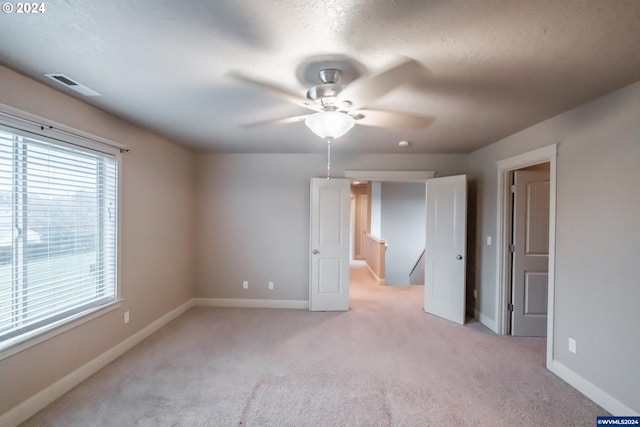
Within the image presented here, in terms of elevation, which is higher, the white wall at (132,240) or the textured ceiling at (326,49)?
the textured ceiling at (326,49)

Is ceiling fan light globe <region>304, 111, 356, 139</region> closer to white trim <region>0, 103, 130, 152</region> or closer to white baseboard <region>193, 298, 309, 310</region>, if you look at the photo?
white trim <region>0, 103, 130, 152</region>

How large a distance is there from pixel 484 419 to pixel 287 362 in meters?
1.66

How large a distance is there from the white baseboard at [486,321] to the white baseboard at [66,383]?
4.20 metres

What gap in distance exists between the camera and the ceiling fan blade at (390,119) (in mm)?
2574

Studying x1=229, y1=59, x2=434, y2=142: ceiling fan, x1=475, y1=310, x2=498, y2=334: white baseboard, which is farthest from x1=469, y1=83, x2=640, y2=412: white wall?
Result: x1=229, y1=59, x2=434, y2=142: ceiling fan

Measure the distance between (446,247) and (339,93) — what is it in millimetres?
2840

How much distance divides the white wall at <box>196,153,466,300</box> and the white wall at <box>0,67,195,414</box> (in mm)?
258

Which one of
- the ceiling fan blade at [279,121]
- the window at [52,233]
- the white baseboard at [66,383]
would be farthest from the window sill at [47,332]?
the ceiling fan blade at [279,121]

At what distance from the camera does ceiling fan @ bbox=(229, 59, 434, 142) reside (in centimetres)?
183

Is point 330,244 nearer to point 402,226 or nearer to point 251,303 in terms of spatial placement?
point 251,303

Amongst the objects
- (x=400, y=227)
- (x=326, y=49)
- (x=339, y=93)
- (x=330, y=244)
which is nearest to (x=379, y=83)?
(x=339, y=93)

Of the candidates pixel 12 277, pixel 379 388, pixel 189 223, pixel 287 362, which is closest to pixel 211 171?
pixel 189 223

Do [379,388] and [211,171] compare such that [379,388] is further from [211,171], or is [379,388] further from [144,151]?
[211,171]

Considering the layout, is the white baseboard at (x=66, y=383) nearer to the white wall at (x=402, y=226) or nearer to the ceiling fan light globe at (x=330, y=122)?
the ceiling fan light globe at (x=330, y=122)
